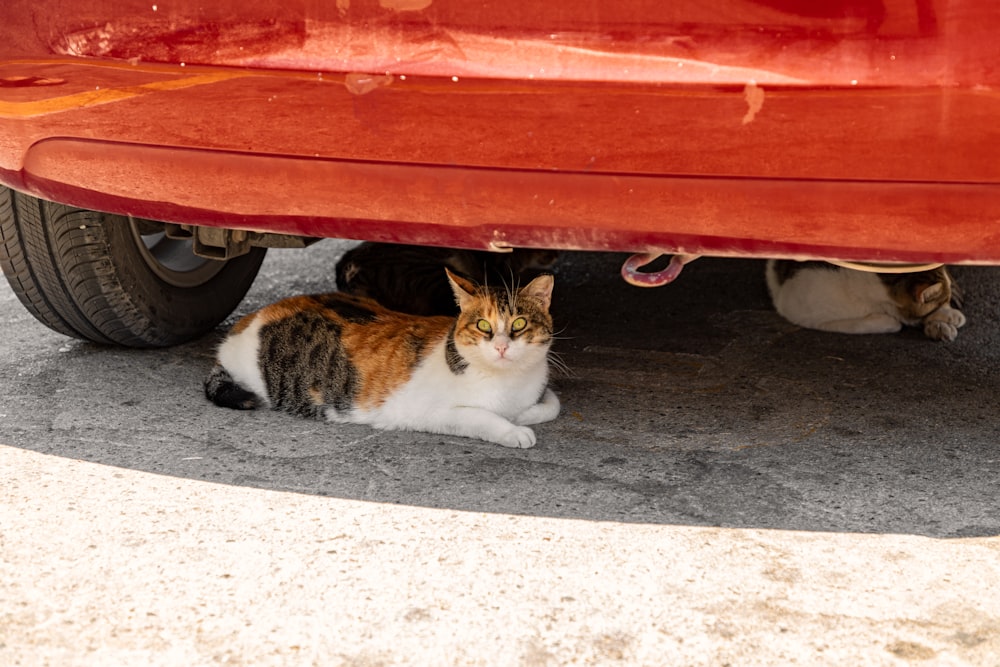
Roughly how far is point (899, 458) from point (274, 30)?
5.97 feet

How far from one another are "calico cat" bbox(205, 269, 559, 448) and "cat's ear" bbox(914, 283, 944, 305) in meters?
1.51

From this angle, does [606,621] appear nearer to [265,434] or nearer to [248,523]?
[248,523]

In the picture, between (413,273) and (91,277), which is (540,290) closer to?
(413,273)

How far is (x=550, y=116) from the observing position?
2.22 meters

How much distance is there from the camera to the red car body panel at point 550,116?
2.12 metres

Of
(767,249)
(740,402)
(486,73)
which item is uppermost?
(486,73)

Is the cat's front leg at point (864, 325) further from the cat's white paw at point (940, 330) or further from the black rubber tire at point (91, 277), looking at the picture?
the black rubber tire at point (91, 277)

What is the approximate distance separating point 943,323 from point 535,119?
232 centimetres

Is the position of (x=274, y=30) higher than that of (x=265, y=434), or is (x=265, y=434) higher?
(x=274, y=30)

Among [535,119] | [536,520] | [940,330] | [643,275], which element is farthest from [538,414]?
[940,330]

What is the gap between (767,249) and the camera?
2307 millimetres

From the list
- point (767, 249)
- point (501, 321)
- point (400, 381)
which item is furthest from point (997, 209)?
point (400, 381)

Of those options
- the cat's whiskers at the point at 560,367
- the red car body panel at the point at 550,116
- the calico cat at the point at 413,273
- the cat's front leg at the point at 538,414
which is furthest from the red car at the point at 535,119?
the calico cat at the point at 413,273

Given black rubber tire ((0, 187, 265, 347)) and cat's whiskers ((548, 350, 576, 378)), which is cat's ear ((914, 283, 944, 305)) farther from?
black rubber tire ((0, 187, 265, 347))
